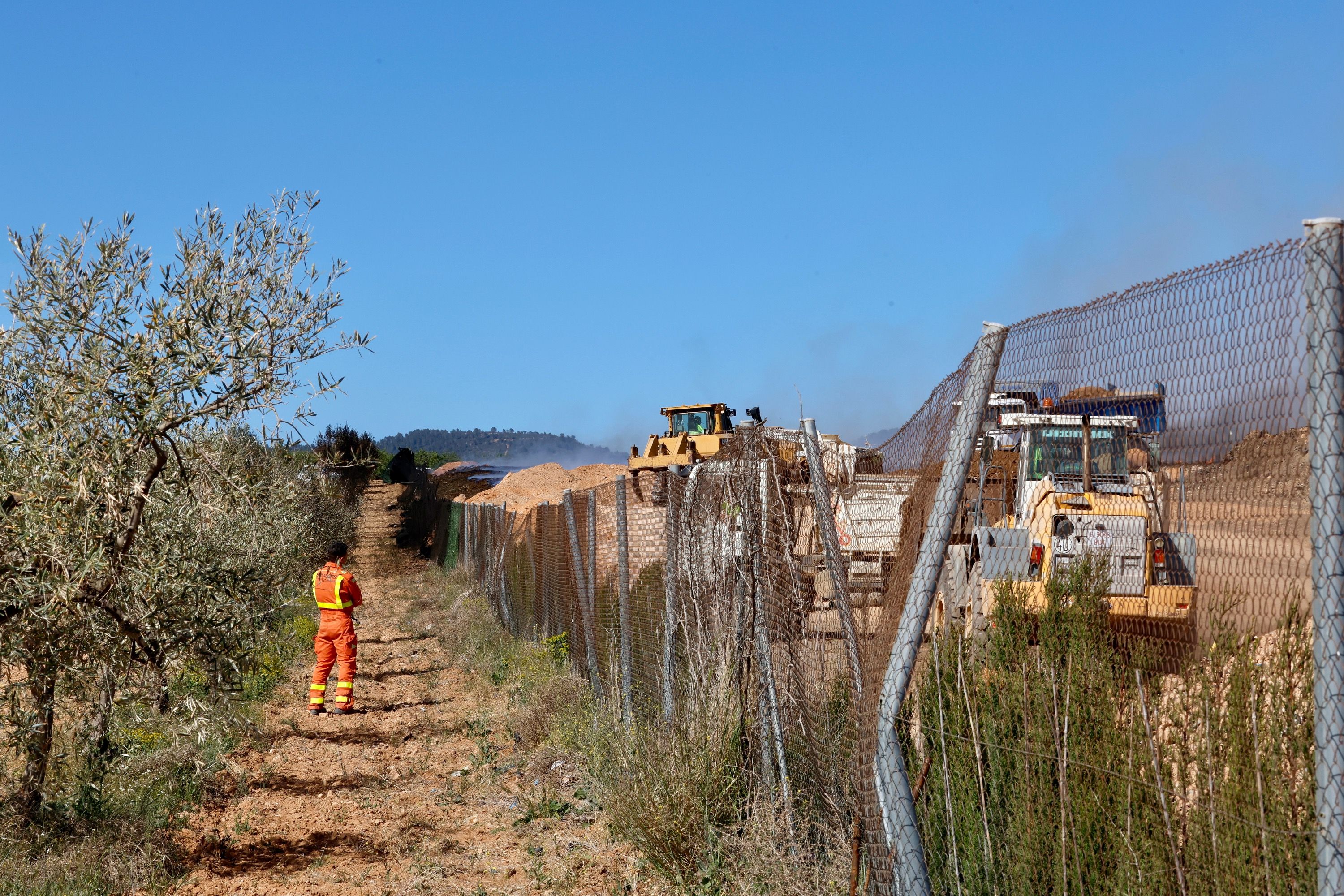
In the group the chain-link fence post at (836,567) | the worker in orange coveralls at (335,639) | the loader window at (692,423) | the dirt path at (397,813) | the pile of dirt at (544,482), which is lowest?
the dirt path at (397,813)

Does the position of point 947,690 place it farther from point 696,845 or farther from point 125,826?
point 125,826

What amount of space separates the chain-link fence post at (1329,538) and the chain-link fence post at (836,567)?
1994 millimetres

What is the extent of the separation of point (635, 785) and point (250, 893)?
2.14m

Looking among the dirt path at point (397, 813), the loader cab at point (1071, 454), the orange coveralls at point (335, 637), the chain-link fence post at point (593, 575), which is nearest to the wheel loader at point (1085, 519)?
→ the loader cab at point (1071, 454)

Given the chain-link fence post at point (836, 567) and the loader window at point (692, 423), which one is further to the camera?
the loader window at point (692, 423)

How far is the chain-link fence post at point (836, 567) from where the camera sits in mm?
4262

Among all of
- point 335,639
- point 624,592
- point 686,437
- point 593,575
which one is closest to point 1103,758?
point 624,592

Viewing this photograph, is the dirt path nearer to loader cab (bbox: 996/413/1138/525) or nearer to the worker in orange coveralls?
the worker in orange coveralls

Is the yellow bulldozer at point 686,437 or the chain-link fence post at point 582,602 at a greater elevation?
the yellow bulldozer at point 686,437

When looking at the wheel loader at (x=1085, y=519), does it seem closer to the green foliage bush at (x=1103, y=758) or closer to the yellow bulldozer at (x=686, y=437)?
the green foliage bush at (x=1103, y=758)

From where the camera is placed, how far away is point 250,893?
5.94 m

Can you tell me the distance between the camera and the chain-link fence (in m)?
2.38

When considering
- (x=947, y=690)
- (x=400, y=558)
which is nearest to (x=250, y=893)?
(x=947, y=690)

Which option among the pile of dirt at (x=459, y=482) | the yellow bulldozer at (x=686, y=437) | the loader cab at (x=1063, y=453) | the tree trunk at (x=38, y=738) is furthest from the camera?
the pile of dirt at (x=459, y=482)
